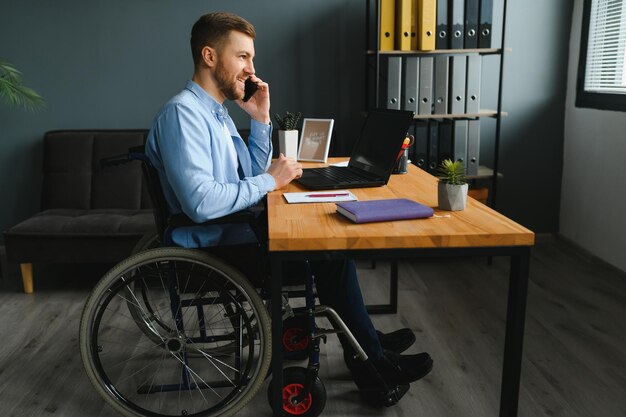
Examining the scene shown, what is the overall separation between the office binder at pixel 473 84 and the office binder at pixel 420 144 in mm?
257

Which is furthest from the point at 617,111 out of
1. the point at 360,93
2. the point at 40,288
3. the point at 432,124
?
the point at 40,288

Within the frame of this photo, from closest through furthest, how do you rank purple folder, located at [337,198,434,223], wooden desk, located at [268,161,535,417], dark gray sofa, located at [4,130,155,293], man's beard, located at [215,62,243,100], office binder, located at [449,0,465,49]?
wooden desk, located at [268,161,535,417], purple folder, located at [337,198,434,223], man's beard, located at [215,62,243,100], office binder, located at [449,0,465,49], dark gray sofa, located at [4,130,155,293]

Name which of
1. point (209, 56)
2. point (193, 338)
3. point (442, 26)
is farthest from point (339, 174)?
point (442, 26)

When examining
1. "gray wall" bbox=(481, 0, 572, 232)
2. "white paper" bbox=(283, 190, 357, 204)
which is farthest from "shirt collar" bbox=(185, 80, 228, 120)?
Result: "gray wall" bbox=(481, 0, 572, 232)

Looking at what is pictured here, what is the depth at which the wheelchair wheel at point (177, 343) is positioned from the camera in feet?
5.62

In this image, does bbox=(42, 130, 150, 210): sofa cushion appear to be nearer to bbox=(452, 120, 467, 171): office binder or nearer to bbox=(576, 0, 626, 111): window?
bbox=(452, 120, 467, 171): office binder

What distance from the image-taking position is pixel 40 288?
3.22 m

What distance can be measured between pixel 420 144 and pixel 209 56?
1.79 metres

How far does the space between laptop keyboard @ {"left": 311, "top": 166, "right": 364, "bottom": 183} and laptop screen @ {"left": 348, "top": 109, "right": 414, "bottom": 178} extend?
57 mm

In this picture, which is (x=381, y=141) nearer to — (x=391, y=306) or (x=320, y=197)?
(x=320, y=197)

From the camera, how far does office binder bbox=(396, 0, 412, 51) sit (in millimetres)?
3258

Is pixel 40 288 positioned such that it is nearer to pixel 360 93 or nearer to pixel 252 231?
pixel 252 231

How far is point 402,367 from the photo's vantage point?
2.02 meters

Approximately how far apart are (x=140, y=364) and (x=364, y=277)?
1.39 meters
